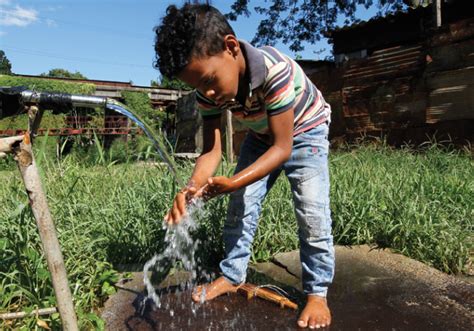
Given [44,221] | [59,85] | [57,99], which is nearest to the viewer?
[44,221]

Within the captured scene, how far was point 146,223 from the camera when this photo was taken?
2.61 metres

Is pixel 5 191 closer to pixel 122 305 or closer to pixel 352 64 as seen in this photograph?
pixel 122 305

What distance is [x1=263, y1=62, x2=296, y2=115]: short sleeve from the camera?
176cm

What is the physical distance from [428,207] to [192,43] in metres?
2.08

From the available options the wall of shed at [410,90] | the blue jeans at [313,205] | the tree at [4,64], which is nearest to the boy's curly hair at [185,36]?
the blue jeans at [313,205]

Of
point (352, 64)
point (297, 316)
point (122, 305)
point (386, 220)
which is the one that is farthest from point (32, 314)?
point (352, 64)

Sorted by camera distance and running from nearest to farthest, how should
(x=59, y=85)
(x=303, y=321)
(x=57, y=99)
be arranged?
(x=57, y=99), (x=303, y=321), (x=59, y=85)

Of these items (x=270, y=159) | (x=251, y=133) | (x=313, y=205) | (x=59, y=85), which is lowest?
(x=313, y=205)

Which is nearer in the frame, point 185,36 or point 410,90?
point 185,36

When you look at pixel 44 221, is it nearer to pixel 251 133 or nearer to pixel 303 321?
pixel 303 321

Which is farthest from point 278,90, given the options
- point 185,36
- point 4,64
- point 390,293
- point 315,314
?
point 4,64

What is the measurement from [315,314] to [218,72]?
42.2 inches

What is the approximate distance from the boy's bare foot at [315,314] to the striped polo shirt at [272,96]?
759 millimetres

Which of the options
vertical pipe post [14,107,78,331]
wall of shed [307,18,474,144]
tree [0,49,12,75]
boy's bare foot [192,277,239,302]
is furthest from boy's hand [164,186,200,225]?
tree [0,49,12,75]
